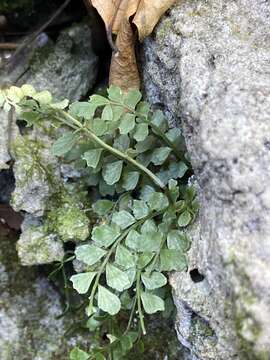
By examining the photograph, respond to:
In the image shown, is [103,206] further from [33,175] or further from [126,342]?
[126,342]

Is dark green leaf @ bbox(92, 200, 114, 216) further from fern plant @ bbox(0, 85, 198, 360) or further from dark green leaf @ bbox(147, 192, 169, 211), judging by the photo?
dark green leaf @ bbox(147, 192, 169, 211)

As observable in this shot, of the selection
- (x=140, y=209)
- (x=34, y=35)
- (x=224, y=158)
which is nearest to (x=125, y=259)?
(x=140, y=209)

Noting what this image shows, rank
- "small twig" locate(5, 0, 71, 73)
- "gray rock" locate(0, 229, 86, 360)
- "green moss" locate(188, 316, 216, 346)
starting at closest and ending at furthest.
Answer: "green moss" locate(188, 316, 216, 346) → "gray rock" locate(0, 229, 86, 360) → "small twig" locate(5, 0, 71, 73)

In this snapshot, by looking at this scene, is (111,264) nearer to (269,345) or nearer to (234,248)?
(234,248)

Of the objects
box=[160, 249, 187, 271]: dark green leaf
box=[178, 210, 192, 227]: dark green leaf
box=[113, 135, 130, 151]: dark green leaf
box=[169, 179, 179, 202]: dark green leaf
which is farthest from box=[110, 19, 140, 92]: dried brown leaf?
box=[160, 249, 187, 271]: dark green leaf

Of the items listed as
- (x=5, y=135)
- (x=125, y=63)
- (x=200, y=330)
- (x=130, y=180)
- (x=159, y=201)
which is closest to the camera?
(x=200, y=330)

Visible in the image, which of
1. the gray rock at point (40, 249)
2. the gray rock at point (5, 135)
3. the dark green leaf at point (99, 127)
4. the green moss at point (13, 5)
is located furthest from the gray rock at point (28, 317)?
the green moss at point (13, 5)
